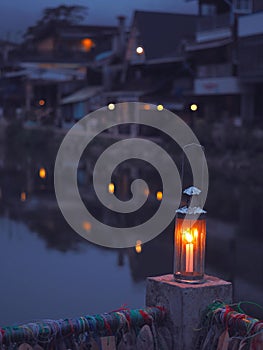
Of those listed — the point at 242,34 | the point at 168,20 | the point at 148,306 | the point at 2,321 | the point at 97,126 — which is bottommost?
the point at 2,321

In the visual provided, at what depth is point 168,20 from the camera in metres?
40.3

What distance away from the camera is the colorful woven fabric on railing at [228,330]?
414 cm

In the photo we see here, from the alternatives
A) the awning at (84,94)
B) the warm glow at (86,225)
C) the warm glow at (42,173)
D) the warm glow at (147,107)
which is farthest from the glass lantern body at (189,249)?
the awning at (84,94)

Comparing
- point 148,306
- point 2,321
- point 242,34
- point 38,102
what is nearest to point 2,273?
point 2,321

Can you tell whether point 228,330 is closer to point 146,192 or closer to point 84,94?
point 146,192

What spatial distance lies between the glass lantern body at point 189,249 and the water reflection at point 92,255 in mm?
4410

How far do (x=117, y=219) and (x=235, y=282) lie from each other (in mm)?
6789

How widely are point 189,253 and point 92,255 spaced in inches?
317

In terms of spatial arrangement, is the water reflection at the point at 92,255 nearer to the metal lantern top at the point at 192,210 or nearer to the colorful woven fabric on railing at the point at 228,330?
the metal lantern top at the point at 192,210

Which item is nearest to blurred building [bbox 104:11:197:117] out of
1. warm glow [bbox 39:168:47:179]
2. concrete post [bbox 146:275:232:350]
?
warm glow [bbox 39:168:47:179]

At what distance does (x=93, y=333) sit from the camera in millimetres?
4461

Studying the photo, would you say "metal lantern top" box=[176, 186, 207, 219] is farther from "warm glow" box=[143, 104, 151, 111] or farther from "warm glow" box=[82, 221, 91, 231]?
"warm glow" box=[143, 104, 151, 111]

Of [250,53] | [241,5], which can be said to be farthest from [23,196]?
[241,5]

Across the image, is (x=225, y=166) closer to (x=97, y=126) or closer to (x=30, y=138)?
(x=97, y=126)
